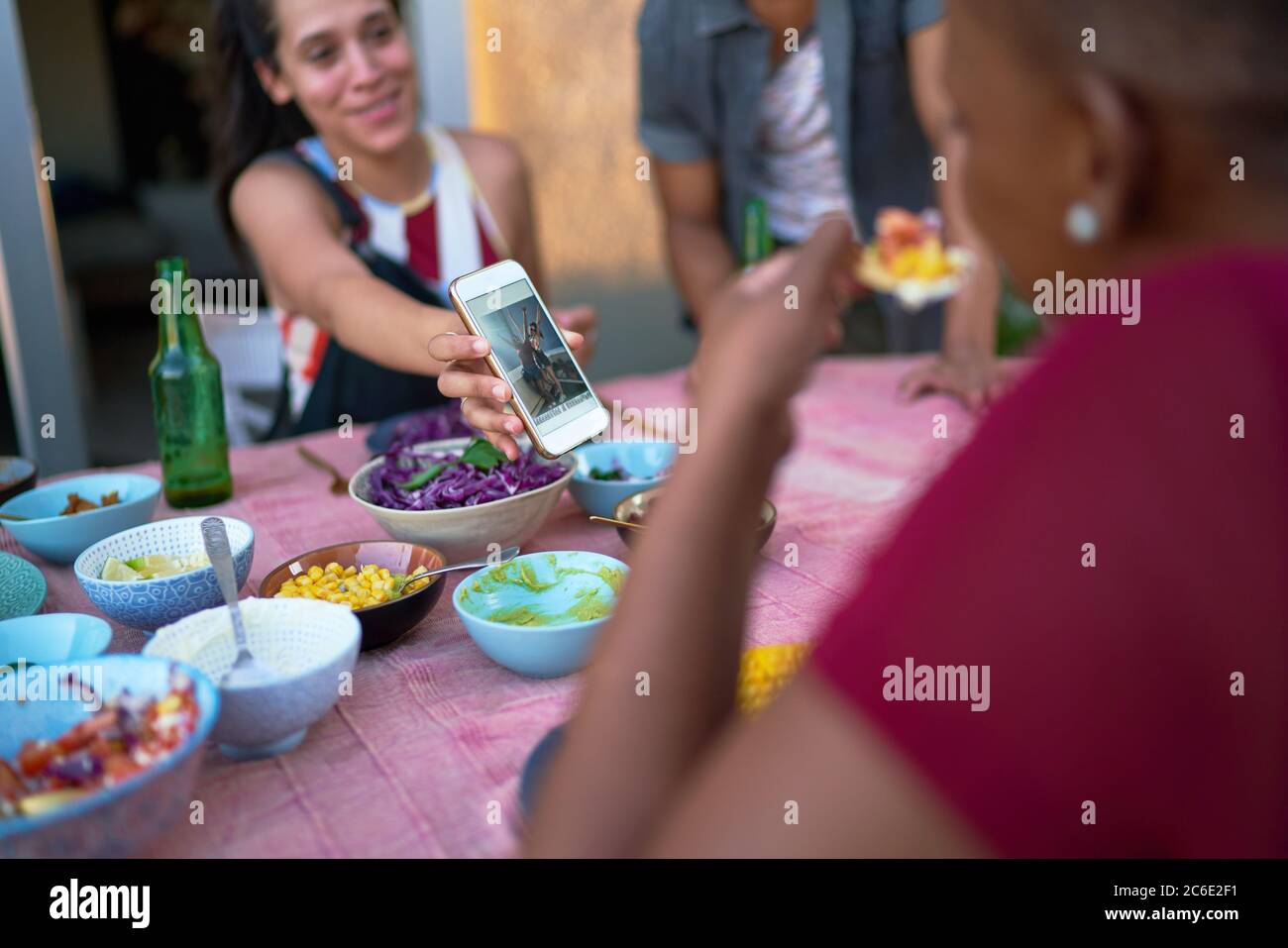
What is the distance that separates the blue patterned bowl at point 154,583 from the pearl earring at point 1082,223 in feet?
3.36

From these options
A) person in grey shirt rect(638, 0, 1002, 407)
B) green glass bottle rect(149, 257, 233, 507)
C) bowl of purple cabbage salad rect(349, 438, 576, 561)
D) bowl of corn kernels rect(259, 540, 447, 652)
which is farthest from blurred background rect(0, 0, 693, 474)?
bowl of corn kernels rect(259, 540, 447, 652)

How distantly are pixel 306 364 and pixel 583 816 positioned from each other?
200 cm

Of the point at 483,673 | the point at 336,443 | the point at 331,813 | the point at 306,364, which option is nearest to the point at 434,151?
the point at 306,364

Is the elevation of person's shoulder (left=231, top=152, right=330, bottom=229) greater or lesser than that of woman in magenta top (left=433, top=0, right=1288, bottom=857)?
greater

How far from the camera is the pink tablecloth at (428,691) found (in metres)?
0.93

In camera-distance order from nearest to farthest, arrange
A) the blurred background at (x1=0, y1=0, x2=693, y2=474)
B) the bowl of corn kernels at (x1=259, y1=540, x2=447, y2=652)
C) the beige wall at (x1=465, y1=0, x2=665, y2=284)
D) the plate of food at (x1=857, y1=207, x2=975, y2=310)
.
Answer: the bowl of corn kernels at (x1=259, y1=540, x2=447, y2=652) → the plate of food at (x1=857, y1=207, x2=975, y2=310) → the blurred background at (x1=0, y1=0, x2=693, y2=474) → the beige wall at (x1=465, y1=0, x2=665, y2=284)

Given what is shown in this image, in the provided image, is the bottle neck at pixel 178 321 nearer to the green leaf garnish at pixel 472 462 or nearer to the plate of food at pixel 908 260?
the green leaf garnish at pixel 472 462

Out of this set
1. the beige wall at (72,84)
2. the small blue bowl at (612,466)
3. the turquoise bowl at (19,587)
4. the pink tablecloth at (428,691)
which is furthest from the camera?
the beige wall at (72,84)

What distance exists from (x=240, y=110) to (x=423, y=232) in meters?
0.50

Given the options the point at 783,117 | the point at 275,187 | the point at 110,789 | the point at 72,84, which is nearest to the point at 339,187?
the point at 275,187

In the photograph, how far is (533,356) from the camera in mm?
1474

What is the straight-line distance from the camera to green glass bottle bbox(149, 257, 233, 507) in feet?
5.45

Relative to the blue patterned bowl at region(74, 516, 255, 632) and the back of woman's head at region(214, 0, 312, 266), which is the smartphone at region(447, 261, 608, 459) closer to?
the blue patterned bowl at region(74, 516, 255, 632)

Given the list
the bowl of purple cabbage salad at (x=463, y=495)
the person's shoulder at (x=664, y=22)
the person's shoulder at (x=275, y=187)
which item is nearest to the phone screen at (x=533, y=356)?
the bowl of purple cabbage salad at (x=463, y=495)
